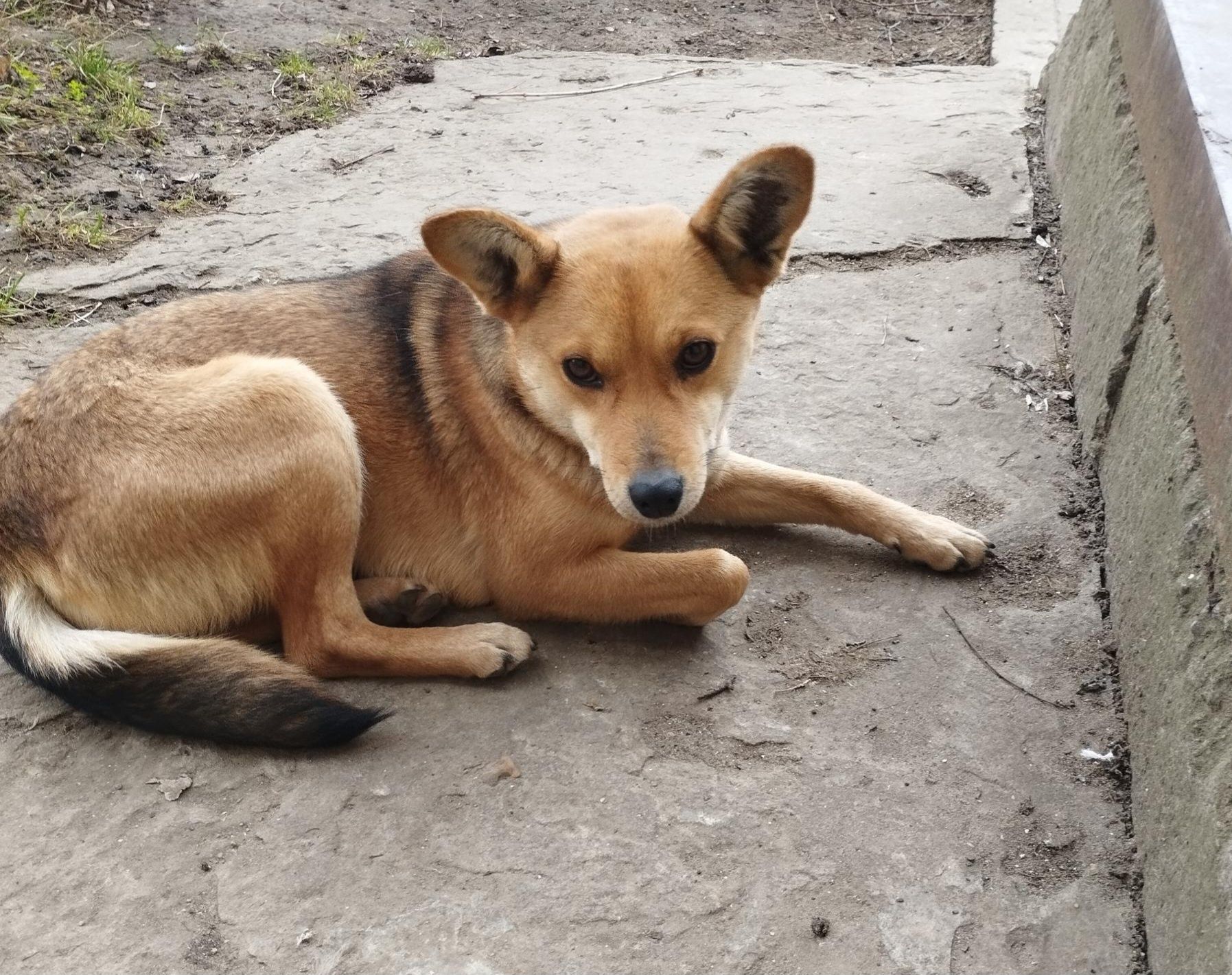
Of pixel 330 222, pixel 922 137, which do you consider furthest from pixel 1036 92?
pixel 330 222

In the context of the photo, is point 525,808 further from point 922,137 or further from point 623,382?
point 922,137

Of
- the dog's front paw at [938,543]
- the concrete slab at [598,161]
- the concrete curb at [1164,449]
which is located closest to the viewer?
Result: the concrete curb at [1164,449]

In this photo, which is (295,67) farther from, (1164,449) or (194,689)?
(1164,449)

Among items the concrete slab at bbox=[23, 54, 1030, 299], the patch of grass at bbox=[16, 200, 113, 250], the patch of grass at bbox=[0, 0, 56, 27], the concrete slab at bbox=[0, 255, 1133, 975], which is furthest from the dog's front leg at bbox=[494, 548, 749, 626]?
the patch of grass at bbox=[0, 0, 56, 27]

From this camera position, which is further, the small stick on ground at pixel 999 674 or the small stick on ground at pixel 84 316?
the small stick on ground at pixel 84 316

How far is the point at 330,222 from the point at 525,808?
4061 millimetres

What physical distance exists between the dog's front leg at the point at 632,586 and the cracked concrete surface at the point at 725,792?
11cm

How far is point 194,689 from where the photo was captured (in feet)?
9.84

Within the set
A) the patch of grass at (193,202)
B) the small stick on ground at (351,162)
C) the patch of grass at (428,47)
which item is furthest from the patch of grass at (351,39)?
the patch of grass at (193,202)

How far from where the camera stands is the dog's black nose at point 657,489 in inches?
120

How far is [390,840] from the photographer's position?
283cm

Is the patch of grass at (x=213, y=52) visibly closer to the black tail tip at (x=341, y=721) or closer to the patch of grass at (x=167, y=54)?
the patch of grass at (x=167, y=54)

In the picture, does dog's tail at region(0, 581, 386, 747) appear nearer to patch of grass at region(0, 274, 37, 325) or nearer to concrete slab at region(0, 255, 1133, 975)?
concrete slab at region(0, 255, 1133, 975)

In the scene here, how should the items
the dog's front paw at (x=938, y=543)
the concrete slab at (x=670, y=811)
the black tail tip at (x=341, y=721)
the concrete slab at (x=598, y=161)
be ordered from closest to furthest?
the concrete slab at (x=670, y=811) < the black tail tip at (x=341, y=721) < the dog's front paw at (x=938, y=543) < the concrete slab at (x=598, y=161)
